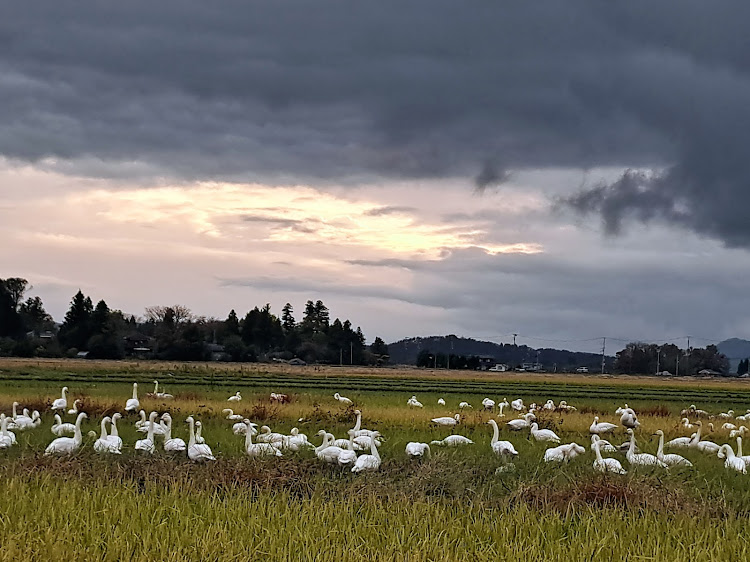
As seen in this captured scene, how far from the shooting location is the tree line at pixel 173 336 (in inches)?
4017

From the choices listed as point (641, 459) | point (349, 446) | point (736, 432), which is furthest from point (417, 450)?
point (736, 432)

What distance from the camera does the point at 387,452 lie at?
17141 millimetres

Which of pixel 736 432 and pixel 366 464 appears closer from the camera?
pixel 366 464

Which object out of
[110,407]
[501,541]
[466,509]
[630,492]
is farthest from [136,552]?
[110,407]

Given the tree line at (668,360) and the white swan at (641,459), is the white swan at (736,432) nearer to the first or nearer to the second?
the white swan at (641,459)

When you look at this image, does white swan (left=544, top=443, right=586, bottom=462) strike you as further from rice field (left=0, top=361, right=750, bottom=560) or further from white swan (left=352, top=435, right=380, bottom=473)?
white swan (left=352, top=435, right=380, bottom=473)

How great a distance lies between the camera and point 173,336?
109688mm

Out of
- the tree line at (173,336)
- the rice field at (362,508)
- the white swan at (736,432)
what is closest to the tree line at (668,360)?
the tree line at (173,336)

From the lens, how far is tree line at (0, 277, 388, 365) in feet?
335

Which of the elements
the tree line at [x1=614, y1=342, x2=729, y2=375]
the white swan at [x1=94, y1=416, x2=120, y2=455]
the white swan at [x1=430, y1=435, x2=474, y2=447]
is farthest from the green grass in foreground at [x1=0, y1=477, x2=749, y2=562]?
the tree line at [x1=614, y1=342, x2=729, y2=375]

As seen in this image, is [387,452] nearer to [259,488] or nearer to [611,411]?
[259,488]

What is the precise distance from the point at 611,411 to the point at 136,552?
88.9ft

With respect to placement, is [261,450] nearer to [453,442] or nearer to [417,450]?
[417,450]

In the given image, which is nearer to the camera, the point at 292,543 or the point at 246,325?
the point at 292,543
